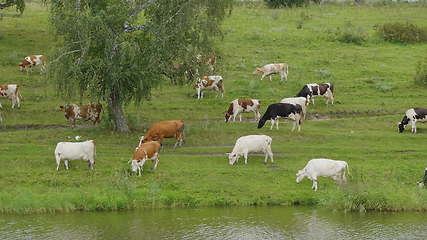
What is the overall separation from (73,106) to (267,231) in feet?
61.5

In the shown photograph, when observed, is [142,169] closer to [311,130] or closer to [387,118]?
[311,130]

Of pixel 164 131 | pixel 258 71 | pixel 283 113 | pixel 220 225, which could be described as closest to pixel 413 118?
pixel 283 113

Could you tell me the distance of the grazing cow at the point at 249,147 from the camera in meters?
33.0

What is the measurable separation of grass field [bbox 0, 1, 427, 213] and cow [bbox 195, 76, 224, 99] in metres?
0.66

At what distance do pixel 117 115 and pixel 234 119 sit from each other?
7.14 m

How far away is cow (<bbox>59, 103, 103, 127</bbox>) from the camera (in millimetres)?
40531

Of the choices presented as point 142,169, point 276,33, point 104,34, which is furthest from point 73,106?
point 276,33

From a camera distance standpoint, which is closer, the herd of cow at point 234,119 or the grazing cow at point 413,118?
the herd of cow at point 234,119

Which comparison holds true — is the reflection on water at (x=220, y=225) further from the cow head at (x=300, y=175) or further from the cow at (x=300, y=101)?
the cow at (x=300, y=101)

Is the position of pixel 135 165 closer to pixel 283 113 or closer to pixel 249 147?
pixel 249 147

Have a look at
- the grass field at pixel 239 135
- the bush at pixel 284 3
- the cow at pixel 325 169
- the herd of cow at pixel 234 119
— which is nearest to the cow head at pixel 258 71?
the herd of cow at pixel 234 119

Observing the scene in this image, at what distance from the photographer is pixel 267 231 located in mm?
24688

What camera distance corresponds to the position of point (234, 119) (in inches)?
1660

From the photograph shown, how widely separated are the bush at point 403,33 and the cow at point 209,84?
73.1 feet
